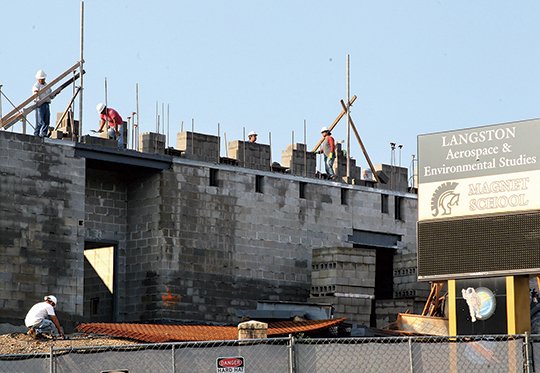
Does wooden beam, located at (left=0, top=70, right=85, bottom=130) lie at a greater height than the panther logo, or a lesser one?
greater

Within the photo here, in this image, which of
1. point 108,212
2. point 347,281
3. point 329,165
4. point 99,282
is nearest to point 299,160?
point 329,165

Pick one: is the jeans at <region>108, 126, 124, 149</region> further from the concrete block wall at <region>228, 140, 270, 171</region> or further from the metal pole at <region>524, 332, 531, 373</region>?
the metal pole at <region>524, 332, 531, 373</region>

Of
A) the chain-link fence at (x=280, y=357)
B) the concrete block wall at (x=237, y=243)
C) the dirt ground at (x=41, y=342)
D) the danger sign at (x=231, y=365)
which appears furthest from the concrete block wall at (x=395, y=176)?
the danger sign at (x=231, y=365)

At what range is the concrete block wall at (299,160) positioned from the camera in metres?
46.6

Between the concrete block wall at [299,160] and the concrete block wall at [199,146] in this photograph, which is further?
the concrete block wall at [299,160]

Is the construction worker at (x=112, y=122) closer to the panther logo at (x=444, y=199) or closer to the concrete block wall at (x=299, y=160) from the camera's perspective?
the concrete block wall at (x=299, y=160)

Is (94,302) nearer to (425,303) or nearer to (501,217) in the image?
(425,303)

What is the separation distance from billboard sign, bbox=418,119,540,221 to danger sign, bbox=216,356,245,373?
10943 mm

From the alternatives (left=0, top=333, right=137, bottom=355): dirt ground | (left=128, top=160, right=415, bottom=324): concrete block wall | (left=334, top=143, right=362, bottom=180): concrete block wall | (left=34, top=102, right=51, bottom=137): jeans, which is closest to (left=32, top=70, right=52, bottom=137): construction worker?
(left=34, top=102, right=51, bottom=137): jeans

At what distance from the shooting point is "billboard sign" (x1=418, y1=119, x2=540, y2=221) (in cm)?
2970

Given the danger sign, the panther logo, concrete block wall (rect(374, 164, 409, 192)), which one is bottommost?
the danger sign

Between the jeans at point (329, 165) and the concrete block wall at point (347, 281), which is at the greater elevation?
the jeans at point (329, 165)

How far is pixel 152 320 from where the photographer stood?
4194 cm

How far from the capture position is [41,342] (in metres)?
32.3
